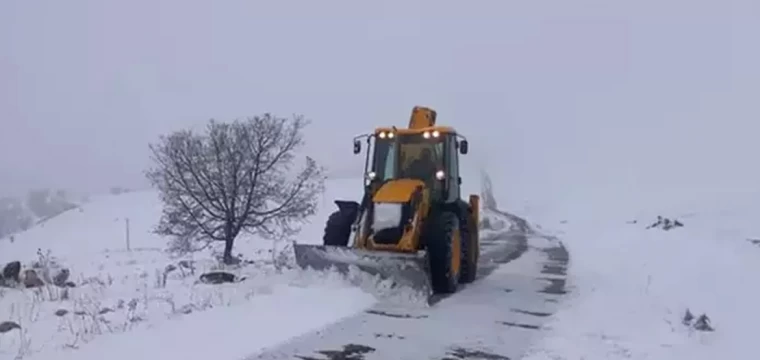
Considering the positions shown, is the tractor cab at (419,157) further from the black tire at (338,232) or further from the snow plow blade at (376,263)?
the snow plow blade at (376,263)

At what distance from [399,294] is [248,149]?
10988mm

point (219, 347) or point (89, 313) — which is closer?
point (219, 347)

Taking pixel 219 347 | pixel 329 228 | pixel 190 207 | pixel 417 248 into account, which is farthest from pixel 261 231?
pixel 219 347

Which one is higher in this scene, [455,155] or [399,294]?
[455,155]

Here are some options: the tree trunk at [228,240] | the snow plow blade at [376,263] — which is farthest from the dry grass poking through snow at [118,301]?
the tree trunk at [228,240]

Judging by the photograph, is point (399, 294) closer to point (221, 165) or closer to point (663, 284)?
point (663, 284)

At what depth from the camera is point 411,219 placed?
1123cm

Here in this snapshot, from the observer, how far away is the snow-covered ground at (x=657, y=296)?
25.8 feet

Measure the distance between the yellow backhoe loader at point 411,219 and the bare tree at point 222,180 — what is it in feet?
25.9

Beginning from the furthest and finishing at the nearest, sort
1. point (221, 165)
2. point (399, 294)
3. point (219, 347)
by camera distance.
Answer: point (221, 165), point (399, 294), point (219, 347)

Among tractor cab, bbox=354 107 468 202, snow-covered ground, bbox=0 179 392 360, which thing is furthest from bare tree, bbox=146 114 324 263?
tractor cab, bbox=354 107 468 202

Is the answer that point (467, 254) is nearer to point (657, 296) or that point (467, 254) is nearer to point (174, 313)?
point (657, 296)

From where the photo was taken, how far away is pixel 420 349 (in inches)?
301

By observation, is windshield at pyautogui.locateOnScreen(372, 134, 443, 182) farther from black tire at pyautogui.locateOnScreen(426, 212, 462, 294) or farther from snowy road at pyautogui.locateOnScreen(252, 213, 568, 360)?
snowy road at pyautogui.locateOnScreen(252, 213, 568, 360)
